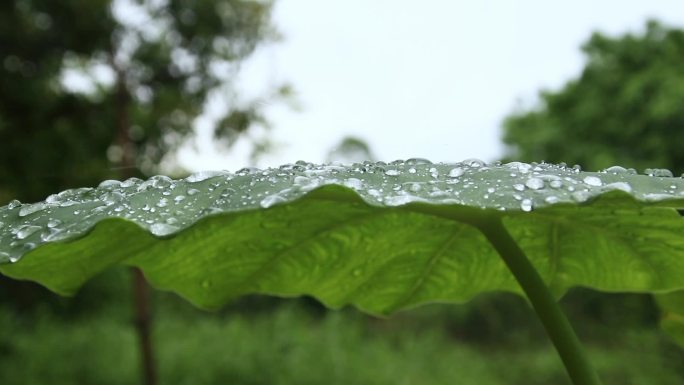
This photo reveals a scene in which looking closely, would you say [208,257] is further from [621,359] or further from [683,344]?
[621,359]

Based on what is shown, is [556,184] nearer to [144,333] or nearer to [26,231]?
[26,231]

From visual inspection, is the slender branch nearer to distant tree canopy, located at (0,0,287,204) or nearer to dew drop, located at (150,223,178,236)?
dew drop, located at (150,223,178,236)

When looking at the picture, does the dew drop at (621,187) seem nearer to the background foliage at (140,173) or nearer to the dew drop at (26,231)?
the dew drop at (26,231)

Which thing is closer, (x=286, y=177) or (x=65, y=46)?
(x=286, y=177)

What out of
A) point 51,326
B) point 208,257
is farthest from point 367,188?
point 51,326

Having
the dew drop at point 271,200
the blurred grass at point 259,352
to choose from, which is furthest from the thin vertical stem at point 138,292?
the dew drop at point 271,200
